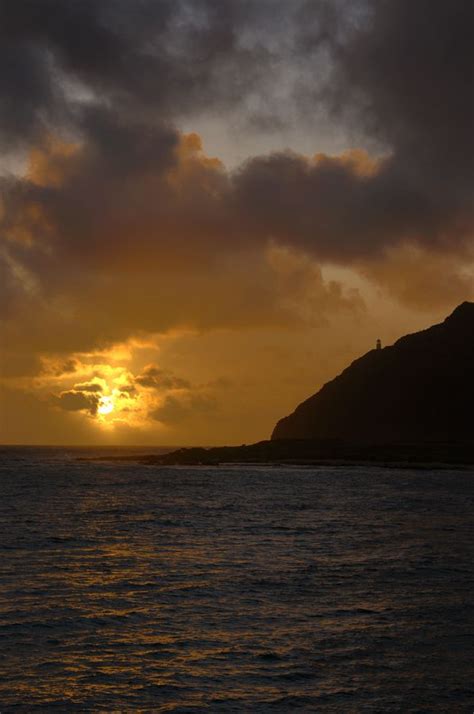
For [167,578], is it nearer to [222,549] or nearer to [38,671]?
[222,549]

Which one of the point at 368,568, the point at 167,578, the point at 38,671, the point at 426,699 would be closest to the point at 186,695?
the point at 38,671

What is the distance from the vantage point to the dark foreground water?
19938 millimetres

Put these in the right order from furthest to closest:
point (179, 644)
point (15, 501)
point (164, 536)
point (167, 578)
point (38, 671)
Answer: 1. point (15, 501)
2. point (164, 536)
3. point (167, 578)
4. point (179, 644)
5. point (38, 671)

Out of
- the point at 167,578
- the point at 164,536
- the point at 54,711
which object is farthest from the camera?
the point at 164,536

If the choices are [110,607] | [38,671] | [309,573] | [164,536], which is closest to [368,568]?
[309,573]

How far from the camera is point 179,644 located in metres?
24.8

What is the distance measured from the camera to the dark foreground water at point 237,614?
1994 centimetres

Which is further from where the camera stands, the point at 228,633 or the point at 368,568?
the point at 368,568

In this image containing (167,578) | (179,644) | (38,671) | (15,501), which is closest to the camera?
(38,671)

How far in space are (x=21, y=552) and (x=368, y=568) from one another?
67.9 feet

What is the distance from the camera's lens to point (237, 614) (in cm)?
2914

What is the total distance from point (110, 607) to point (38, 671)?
8725 millimetres

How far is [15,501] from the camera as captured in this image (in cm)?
8681

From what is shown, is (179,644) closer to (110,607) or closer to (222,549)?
(110,607)
